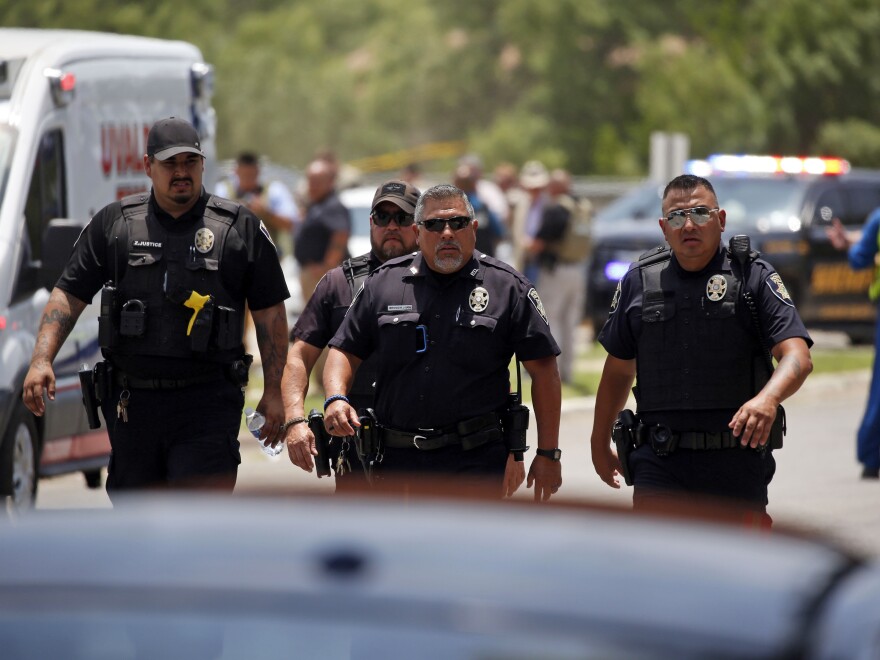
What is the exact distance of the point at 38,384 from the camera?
6277 millimetres

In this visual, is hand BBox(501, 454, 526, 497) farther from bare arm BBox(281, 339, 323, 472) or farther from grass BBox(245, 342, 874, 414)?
grass BBox(245, 342, 874, 414)

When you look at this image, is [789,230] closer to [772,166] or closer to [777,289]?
[772,166]

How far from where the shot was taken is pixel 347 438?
6055mm

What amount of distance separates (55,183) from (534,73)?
68.1 m

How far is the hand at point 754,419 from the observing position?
18.2ft

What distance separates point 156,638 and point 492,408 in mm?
3991

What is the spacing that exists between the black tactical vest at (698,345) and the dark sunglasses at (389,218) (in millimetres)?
1047

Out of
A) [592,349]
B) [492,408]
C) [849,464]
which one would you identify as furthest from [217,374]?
[592,349]

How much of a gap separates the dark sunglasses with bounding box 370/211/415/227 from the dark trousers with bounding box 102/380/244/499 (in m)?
0.85

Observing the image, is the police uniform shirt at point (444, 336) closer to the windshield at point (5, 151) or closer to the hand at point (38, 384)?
the hand at point (38, 384)

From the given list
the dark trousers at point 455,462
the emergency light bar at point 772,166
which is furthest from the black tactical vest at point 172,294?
the emergency light bar at point 772,166

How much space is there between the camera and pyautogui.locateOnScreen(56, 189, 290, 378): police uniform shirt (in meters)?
6.27

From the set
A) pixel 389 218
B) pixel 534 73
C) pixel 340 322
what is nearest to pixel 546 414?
pixel 340 322

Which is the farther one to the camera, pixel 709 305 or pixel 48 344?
pixel 48 344
